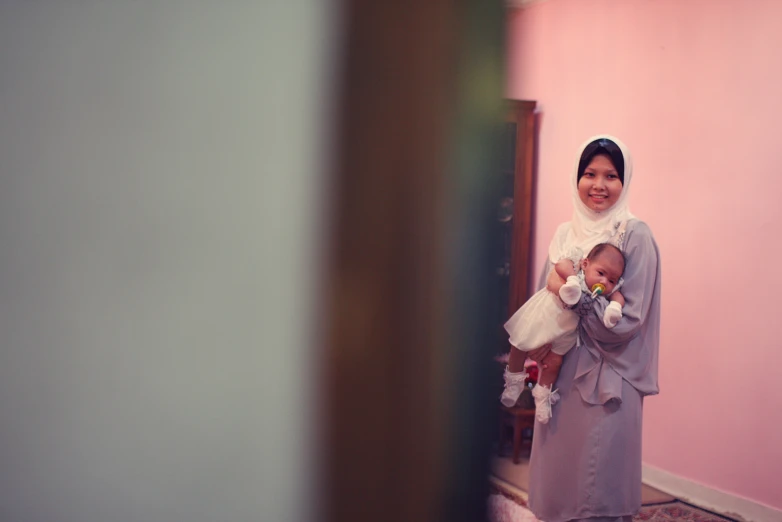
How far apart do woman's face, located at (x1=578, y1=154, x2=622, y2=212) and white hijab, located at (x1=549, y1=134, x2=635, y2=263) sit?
0.02 meters

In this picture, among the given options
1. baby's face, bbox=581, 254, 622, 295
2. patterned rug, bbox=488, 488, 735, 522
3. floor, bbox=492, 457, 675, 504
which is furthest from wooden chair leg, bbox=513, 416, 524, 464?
baby's face, bbox=581, 254, 622, 295

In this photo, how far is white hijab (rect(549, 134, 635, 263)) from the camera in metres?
2.25

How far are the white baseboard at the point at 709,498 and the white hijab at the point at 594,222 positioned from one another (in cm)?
165

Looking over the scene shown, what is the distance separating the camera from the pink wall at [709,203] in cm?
314

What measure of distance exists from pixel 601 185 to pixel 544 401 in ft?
2.23

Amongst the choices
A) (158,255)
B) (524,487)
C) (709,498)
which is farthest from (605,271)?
(158,255)

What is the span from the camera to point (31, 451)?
0.76 ft

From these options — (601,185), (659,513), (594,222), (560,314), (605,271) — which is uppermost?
(601,185)

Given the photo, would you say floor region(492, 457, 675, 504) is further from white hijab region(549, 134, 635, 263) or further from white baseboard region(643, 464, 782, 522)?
white hijab region(549, 134, 635, 263)

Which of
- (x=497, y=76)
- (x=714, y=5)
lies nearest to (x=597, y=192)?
(x=714, y=5)

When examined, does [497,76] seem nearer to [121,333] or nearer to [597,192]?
[121,333]

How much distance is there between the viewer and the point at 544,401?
227 centimetres

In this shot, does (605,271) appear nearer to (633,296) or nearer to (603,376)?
(633,296)

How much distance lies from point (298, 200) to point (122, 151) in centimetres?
6
